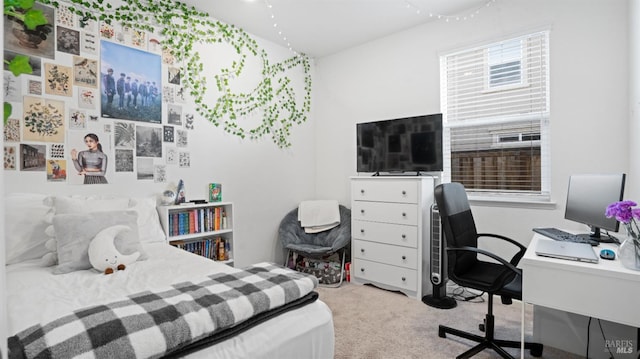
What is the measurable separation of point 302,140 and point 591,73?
295cm

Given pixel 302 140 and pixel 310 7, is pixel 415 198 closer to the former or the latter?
pixel 302 140

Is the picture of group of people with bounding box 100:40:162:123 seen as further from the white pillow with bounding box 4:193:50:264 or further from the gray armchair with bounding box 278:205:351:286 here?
the gray armchair with bounding box 278:205:351:286

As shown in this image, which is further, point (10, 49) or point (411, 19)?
point (411, 19)

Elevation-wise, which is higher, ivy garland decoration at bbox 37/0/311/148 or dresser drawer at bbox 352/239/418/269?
ivy garland decoration at bbox 37/0/311/148

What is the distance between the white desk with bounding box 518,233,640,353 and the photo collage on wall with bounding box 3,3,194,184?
2.90m

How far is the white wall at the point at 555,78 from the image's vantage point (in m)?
2.53

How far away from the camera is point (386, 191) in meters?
3.33

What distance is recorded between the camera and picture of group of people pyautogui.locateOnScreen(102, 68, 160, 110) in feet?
8.96

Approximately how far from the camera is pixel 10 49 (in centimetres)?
229

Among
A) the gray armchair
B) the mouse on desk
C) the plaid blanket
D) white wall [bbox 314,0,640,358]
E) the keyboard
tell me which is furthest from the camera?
the gray armchair

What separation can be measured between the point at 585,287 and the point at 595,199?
2.98ft

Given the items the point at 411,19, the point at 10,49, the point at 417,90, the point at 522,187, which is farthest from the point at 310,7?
the point at 522,187

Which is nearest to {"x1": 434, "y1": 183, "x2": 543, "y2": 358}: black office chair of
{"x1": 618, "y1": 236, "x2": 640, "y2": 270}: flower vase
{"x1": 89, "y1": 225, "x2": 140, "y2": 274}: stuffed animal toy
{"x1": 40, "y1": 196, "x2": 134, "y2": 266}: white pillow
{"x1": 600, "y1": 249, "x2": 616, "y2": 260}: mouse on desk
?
{"x1": 600, "y1": 249, "x2": 616, "y2": 260}: mouse on desk

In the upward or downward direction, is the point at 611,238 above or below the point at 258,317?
above
